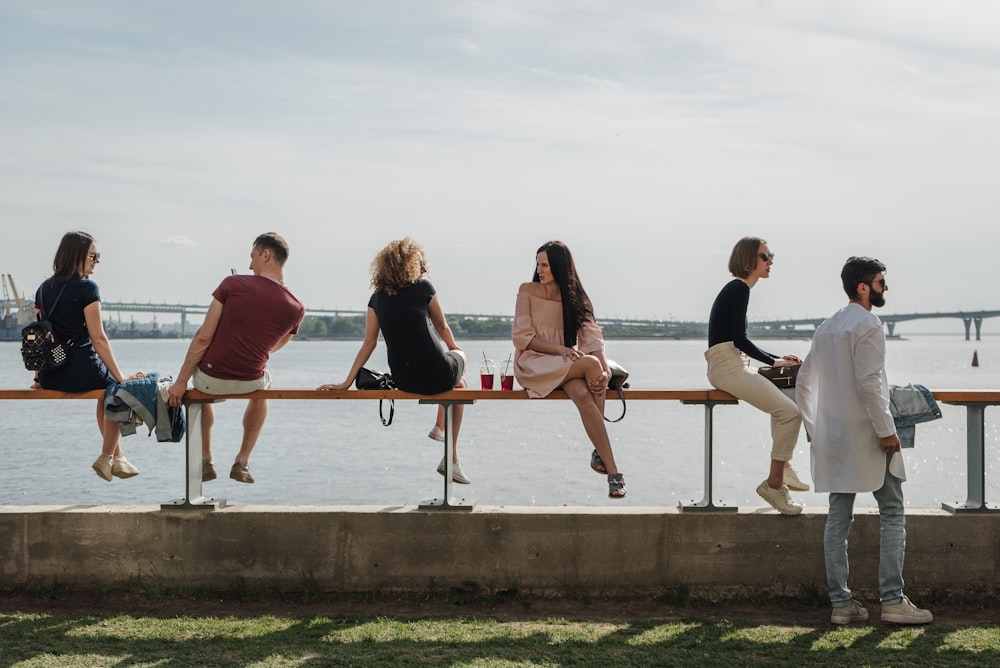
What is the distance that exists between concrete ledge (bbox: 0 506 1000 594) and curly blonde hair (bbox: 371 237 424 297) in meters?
1.26

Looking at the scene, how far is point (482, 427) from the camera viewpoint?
3109cm

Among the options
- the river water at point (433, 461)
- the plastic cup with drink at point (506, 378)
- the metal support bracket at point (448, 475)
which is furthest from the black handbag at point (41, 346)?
the river water at point (433, 461)

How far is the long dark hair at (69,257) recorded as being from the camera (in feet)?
19.6

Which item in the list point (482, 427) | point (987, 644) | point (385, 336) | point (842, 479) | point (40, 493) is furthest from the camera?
point (482, 427)

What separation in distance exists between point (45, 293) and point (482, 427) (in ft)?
83.0

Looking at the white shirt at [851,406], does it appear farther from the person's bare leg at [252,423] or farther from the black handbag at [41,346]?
the black handbag at [41,346]

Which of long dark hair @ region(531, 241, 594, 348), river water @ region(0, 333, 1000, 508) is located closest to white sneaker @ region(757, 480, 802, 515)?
long dark hair @ region(531, 241, 594, 348)

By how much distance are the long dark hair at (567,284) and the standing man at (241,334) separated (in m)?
1.56

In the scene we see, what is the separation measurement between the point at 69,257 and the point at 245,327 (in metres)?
1.03

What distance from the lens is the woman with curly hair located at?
6.05 meters

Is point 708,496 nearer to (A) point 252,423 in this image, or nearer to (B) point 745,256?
(B) point 745,256

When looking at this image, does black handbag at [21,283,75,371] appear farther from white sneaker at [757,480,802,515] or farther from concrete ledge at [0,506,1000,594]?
white sneaker at [757,480,802,515]

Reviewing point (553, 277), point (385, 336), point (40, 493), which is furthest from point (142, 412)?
point (40, 493)

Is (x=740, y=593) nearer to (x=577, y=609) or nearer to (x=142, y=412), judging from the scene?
(x=577, y=609)
